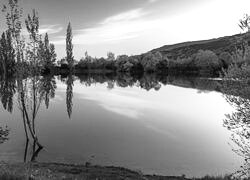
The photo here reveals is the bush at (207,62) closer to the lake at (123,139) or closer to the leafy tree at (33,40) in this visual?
the lake at (123,139)

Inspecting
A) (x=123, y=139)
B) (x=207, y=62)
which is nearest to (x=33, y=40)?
(x=123, y=139)

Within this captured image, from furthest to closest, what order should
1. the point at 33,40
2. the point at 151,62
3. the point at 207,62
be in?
the point at 151,62 < the point at 207,62 < the point at 33,40

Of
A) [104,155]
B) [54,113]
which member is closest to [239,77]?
[104,155]

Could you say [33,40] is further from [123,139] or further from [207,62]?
[207,62]

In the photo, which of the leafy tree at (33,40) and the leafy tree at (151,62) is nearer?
the leafy tree at (33,40)

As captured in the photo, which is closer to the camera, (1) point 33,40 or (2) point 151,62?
(1) point 33,40

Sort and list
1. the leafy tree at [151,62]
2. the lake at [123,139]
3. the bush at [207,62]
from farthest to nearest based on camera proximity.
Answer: the leafy tree at [151,62] < the bush at [207,62] < the lake at [123,139]

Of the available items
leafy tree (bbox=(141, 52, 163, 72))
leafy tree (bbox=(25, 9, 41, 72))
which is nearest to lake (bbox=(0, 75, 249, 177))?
leafy tree (bbox=(25, 9, 41, 72))

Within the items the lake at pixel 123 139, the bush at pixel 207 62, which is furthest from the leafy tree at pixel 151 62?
the lake at pixel 123 139

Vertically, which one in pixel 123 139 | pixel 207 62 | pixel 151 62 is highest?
pixel 151 62

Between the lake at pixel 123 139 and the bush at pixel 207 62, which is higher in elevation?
the bush at pixel 207 62

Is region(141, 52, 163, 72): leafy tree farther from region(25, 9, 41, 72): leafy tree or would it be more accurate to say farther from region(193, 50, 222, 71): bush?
region(25, 9, 41, 72): leafy tree

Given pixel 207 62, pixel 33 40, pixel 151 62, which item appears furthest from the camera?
pixel 151 62

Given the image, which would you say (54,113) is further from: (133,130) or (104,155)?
(104,155)
